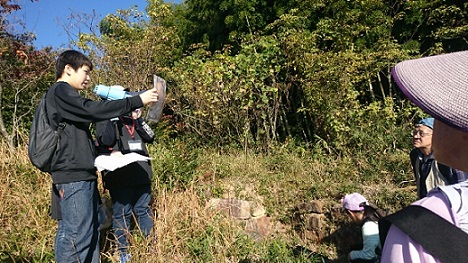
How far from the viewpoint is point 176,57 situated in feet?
26.2

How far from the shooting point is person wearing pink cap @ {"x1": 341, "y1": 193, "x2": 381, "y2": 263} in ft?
9.02

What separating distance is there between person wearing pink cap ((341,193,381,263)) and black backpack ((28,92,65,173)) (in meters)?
2.35

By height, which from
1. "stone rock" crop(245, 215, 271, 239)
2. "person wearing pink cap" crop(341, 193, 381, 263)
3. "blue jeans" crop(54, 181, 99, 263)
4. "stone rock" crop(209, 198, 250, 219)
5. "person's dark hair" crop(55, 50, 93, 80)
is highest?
"person's dark hair" crop(55, 50, 93, 80)

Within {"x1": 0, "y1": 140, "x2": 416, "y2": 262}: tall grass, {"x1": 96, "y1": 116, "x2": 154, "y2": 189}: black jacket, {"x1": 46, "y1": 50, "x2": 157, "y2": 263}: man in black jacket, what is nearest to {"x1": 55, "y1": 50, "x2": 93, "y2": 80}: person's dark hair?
{"x1": 46, "y1": 50, "x2": 157, "y2": 263}: man in black jacket

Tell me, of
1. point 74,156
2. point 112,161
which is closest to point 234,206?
point 112,161

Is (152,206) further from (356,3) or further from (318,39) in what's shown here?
(356,3)

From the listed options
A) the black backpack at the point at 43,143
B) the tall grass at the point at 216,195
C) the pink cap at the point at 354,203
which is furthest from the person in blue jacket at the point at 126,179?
the pink cap at the point at 354,203

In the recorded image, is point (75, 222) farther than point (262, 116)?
No

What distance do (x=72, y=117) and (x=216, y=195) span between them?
7.28 feet

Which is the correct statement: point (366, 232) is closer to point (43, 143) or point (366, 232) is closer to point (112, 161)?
point (112, 161)

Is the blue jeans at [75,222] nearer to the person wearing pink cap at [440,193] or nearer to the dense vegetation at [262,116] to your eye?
Result: the dense vegetation at [262,116]

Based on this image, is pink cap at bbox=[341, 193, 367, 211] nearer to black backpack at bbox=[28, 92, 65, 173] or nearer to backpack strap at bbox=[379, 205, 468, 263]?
black backpack at bbox=[28, 92, 65, 173]

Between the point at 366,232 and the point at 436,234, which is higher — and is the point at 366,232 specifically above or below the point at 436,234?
below

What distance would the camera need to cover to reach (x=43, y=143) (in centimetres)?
224
